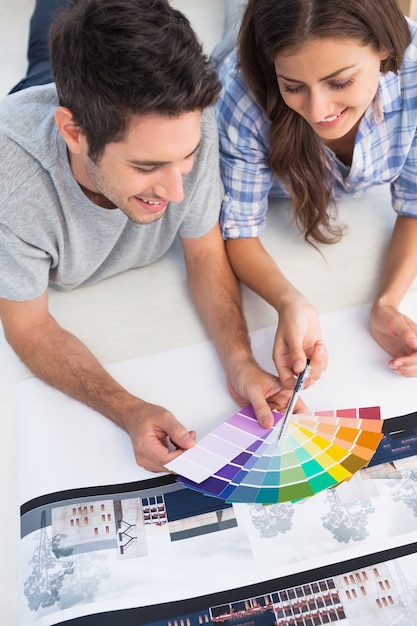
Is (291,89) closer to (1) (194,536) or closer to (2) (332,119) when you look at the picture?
(2) (332,119)

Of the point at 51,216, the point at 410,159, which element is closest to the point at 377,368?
the point at 410,159

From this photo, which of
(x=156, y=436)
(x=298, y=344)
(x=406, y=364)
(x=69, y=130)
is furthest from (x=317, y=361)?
(x=69, y=130)

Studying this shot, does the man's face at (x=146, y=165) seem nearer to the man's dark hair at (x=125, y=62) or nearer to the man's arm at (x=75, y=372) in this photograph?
the man's dark hair at (x=125, y=62)

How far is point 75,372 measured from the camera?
1.14m

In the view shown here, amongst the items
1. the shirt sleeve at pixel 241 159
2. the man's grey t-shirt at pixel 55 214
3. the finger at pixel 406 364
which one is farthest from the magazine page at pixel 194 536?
the shirt sleeve at pixel 241 159

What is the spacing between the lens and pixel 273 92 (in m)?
1.15

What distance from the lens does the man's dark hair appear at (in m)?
0.89

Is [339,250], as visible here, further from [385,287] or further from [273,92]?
[273,92]

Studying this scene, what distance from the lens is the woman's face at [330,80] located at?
0.99m

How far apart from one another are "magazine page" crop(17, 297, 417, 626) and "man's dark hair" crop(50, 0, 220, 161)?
1.53ft

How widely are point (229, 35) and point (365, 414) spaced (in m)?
0.92

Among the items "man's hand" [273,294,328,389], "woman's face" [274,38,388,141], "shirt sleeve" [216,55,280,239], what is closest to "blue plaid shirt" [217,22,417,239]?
"shirt sleeve" [216,55,280,239]

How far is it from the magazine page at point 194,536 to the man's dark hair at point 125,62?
0.47m

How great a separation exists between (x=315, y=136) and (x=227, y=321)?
0.36 m
